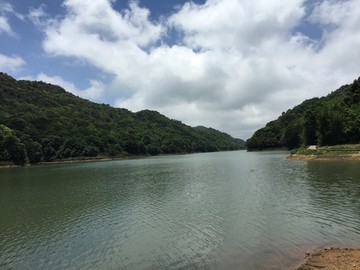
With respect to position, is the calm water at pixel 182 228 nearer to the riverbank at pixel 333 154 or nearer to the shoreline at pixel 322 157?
the shoreline at pixel 322 157

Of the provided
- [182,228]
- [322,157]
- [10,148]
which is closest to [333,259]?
[182,228]

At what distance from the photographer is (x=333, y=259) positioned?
14.9 metres

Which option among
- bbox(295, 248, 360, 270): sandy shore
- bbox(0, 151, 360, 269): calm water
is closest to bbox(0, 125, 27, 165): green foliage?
bbox(0, 151, 360, 269): calm water

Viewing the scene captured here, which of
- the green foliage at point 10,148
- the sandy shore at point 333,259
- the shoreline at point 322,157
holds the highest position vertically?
the green foliage at point 10,148

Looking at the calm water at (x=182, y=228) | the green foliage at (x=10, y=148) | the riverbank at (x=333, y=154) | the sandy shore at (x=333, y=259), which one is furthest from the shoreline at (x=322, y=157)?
the green foliage at (x=10, y=148)

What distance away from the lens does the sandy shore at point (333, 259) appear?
13.9 meters

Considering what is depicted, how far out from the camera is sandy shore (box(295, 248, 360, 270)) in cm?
1389

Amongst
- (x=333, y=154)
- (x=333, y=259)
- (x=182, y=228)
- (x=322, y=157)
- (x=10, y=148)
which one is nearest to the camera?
(x=333, y=259)

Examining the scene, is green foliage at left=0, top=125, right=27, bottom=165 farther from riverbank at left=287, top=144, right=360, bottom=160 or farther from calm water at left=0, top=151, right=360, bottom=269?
riverbank at left=287, top=144, right=360, bottom=160

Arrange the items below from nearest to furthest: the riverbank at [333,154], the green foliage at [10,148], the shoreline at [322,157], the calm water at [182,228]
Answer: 1. the calm water at [182,228]
2. the shoreline at [322,157]
3. the riverbank at [333,154]
4. the green foliage at [10,148]

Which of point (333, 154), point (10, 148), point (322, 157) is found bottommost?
point (322, 157)

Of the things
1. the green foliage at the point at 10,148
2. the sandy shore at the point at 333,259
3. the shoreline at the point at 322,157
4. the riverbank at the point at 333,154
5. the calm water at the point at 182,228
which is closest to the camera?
the sandy shore at the point at 333,259

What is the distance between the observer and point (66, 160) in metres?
158

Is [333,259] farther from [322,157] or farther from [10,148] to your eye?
[10,148]
